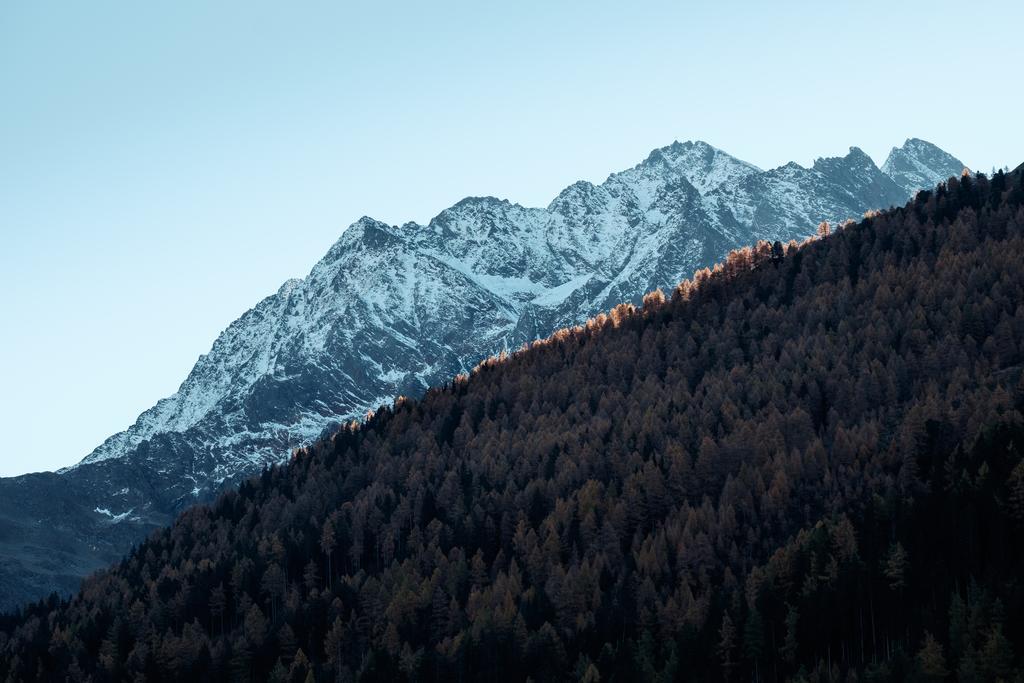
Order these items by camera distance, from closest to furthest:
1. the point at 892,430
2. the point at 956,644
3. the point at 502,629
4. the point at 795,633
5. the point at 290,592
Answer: the point at 956,644 → the point at 795,633 → the point at 502,629 → the point at 892,430 → the point at 290,592

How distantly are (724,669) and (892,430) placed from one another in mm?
63611

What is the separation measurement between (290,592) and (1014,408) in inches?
4205

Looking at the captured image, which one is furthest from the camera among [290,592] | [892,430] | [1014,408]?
[290,592]

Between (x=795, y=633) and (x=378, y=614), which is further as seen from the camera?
(x=378, y=614)

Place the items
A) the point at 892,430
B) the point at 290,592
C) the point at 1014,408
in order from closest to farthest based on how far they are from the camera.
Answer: the point at 1014,408
the point at 892,430
the point at 290,592

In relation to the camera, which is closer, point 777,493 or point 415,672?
point 415,672

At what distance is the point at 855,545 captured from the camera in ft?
474

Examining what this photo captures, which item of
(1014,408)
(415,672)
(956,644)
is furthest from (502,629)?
(1014,408)

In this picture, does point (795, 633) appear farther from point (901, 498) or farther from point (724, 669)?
point (901, 498)

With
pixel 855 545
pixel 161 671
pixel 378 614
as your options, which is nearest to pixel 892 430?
pixel 855 545

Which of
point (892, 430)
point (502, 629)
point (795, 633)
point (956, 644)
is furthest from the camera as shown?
point (892, 430)

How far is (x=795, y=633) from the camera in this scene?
13275cm

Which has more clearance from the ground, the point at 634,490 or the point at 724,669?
the point at 634,490

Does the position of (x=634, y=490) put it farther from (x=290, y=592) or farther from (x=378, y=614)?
(x=290, y=592)
